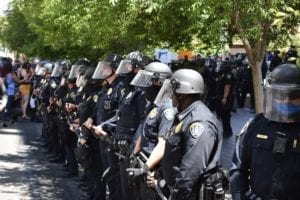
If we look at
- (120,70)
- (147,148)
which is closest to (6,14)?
(120,70)

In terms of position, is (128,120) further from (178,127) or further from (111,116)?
(178,127)

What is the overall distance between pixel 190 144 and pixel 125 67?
110 inches

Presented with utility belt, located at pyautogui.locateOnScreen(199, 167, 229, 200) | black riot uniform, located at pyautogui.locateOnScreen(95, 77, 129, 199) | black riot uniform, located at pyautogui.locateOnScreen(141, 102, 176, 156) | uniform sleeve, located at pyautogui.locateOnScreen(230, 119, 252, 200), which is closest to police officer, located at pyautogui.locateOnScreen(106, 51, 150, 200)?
black riot uniform, located at pyautogui.locateOnScreen(95, 77, 129, 199)

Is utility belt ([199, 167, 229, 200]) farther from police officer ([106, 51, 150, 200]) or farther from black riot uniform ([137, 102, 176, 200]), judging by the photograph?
police officer ([106, 51, 150, 200])

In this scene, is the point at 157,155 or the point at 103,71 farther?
the point at 103,71

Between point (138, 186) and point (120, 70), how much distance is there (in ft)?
6.08

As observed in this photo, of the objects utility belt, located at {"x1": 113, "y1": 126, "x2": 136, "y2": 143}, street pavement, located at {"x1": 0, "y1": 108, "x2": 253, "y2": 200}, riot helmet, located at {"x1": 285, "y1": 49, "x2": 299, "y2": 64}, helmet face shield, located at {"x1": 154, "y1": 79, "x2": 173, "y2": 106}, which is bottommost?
street pavement, located at {"x1": 0, "y1": 108, "x2": 253, "y2": 200}

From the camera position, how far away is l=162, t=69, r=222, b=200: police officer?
381cm

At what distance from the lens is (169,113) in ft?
15.8

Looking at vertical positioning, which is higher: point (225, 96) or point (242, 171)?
point (242, 171)

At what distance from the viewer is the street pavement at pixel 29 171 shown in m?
8.05

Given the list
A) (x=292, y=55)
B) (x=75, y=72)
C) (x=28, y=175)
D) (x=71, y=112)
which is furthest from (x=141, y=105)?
(x=28, y=175)

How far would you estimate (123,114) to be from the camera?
605cm

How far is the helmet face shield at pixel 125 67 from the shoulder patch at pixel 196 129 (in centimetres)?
262
